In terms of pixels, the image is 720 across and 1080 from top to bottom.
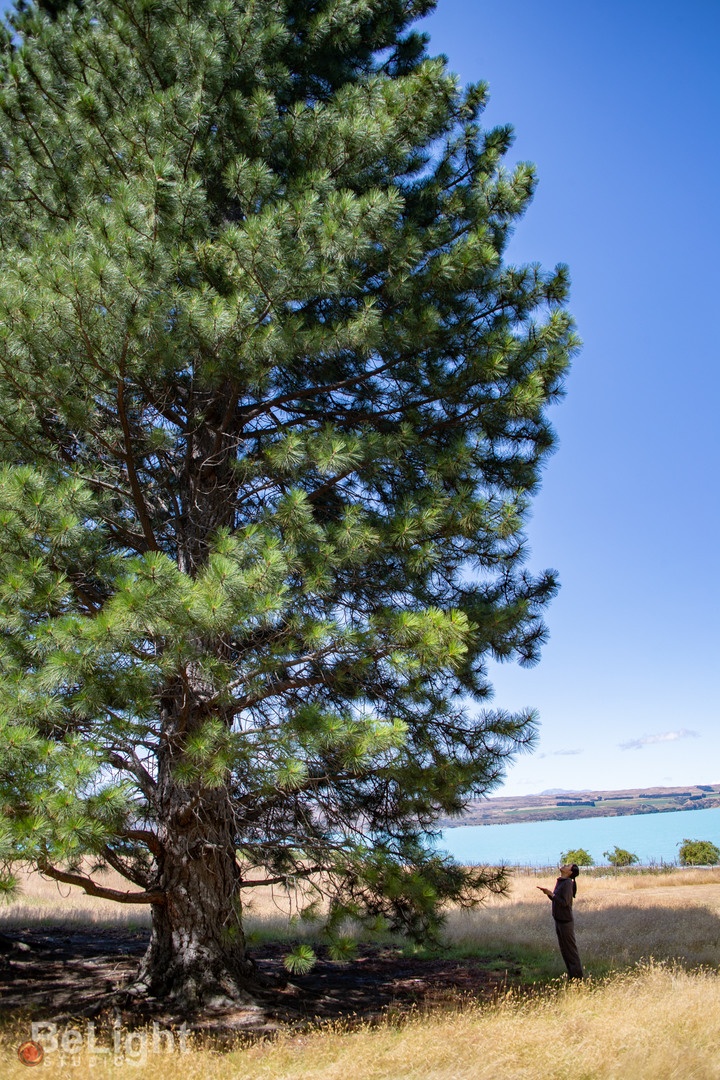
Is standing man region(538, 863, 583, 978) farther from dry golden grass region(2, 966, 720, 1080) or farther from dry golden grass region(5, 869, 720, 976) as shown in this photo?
dry golden grass region(2, 966, 720, 1080)

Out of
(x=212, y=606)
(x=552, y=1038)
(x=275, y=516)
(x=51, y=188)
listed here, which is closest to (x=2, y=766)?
(x=212, y=606)

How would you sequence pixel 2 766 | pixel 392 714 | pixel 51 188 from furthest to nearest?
pixel 392 714 < pixel 51 188 < pixel 2 766

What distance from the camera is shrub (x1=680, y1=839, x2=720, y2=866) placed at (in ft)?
72.3

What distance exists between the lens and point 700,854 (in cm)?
2209

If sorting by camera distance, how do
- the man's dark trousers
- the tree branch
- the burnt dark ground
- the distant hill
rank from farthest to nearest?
the distant hill → the man's dark trousers → the burnt dark ground → the tree branch

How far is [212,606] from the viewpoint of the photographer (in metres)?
4.40

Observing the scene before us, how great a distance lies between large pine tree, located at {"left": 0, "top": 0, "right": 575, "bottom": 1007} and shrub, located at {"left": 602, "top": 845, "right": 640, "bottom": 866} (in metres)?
18.2

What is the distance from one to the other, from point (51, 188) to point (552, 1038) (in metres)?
8.07

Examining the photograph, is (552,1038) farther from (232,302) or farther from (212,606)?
(232,302)

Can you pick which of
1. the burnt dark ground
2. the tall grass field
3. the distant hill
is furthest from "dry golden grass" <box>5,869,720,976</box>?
the distant hill

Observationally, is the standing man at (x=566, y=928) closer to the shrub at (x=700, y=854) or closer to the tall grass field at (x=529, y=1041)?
the tall grass field at (x=529, y=1041)

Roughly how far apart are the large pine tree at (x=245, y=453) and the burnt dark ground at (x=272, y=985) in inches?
17.7

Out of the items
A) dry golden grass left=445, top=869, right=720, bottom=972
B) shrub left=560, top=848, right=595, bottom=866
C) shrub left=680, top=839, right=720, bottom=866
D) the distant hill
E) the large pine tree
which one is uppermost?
the large pine tree

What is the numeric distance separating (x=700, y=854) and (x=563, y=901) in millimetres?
18428
